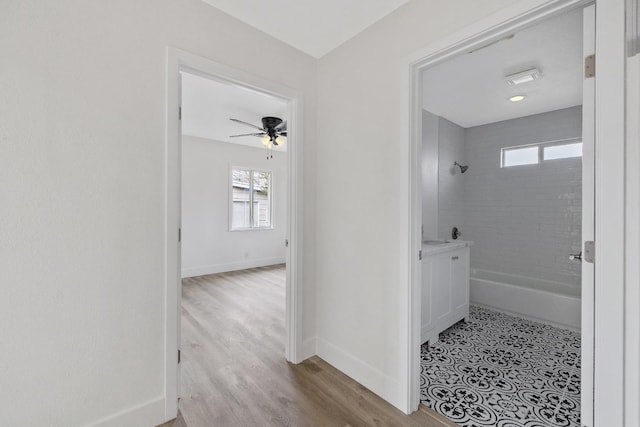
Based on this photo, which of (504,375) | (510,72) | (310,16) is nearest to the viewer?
(310,16)

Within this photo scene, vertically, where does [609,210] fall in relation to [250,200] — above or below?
below

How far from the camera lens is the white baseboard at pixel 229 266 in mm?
5322

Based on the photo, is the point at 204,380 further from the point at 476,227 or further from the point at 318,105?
the point at 476,227

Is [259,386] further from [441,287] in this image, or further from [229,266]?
[229,266]

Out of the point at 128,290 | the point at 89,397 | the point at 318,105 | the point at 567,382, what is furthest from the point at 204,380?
the point at 567,382

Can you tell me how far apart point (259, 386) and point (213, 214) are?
4212 mm

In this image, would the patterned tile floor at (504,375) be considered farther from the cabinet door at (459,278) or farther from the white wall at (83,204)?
the white wall at (83,204)

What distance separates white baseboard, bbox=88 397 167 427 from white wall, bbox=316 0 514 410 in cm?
123

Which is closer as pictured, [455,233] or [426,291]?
[426,291]

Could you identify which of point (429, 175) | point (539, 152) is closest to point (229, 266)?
point (429, 175)

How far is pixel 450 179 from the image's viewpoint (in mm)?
4461

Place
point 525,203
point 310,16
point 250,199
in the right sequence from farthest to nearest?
point 250,199
point 525,203
point 310,16

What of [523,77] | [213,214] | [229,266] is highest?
[523,77]

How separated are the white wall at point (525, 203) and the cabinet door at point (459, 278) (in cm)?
172
